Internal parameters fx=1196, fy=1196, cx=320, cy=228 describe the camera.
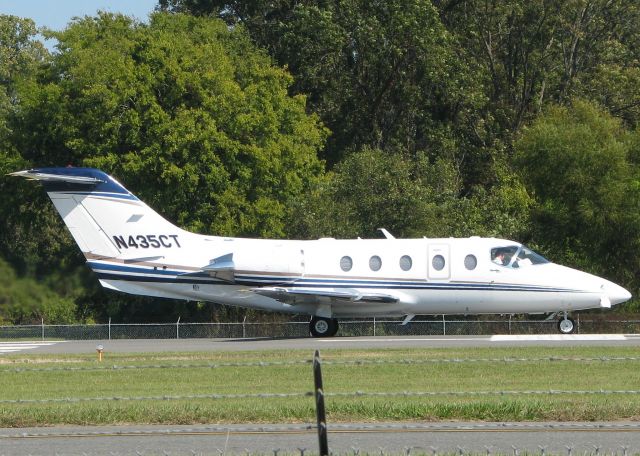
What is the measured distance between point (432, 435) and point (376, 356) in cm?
1104

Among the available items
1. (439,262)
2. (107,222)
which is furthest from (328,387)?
(107,222)

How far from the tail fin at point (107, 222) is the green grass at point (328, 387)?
6.61 meters

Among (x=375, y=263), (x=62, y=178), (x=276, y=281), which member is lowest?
(x=276, y=281)

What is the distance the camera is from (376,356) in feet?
81.1

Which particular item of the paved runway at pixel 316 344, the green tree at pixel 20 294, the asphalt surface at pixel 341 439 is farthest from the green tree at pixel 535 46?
the asphalt surface at pixel 341 439

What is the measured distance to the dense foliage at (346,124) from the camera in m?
40.3

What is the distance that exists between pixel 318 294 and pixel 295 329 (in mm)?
4715

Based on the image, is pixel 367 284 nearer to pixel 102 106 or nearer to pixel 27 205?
pixel 102 106

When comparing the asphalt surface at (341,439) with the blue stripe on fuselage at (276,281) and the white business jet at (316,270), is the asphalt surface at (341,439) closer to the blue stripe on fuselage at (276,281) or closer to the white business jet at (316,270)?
the white business jet at (316,270)

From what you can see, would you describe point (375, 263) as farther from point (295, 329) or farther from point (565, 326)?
point (565, 326)

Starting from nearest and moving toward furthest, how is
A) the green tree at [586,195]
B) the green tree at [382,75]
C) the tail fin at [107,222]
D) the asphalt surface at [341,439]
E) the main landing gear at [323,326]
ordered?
the asphalt surface at [341,439] < the tail fin at [107,222] < the main landing gear at [323,326] < the green tree at [586,195] < the green tree at [382,75]

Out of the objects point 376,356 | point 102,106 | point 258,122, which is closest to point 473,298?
point 376,356

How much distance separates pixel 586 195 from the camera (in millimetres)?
39188

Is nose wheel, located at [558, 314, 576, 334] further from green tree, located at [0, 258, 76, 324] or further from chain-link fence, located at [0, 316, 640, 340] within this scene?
green tree, located at [0, 258, 76, 324]
